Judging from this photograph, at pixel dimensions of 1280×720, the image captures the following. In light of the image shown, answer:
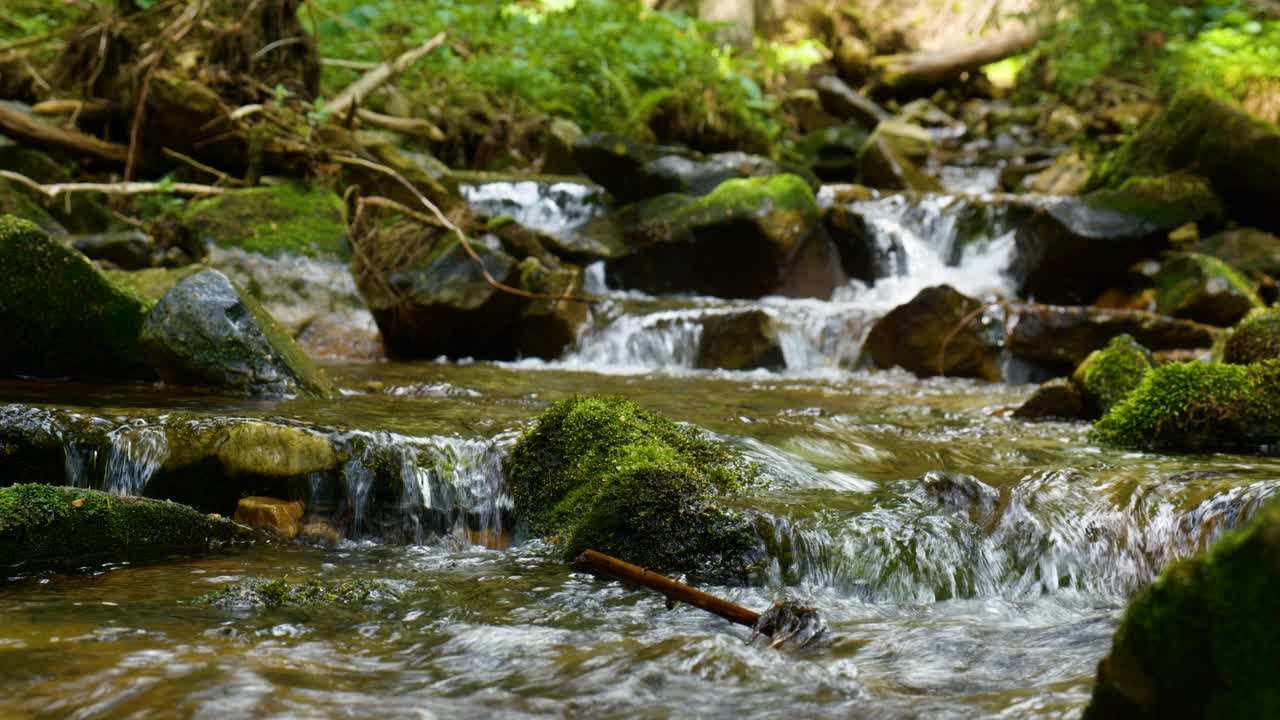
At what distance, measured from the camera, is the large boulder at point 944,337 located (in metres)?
9.46

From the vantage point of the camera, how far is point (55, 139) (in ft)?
34.5

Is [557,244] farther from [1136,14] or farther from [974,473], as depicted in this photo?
[1136,14]

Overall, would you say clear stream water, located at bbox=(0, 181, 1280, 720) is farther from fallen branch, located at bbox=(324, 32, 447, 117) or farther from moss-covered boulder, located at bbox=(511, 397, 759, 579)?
fallen branch, located at bbox=(324, 32, 447, 117)

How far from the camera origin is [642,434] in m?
4.55

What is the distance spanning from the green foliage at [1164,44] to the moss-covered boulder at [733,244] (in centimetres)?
436

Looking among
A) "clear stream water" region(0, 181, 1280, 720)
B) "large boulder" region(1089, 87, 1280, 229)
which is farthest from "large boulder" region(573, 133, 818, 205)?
"clear stream water" region(0, 181, 1280, 720)

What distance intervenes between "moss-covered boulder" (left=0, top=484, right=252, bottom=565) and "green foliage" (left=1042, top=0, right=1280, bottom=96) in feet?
37.8

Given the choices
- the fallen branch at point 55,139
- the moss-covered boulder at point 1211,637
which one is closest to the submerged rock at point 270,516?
the moss-covered boulder at point 1211,637

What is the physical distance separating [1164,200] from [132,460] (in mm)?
11323

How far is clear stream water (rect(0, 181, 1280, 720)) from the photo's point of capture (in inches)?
99.7

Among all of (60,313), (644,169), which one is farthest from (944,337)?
(60,313)

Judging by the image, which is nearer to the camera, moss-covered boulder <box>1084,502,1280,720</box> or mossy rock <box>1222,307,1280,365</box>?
moss-covered boulder <box>1084,502,1280,720</box>

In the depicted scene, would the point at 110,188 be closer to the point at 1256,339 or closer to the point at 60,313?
the point at 60,313

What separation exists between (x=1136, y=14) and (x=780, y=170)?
10.8 meters
